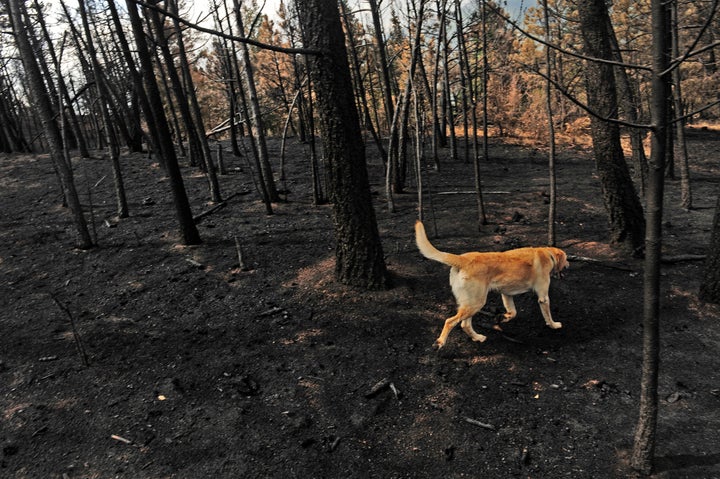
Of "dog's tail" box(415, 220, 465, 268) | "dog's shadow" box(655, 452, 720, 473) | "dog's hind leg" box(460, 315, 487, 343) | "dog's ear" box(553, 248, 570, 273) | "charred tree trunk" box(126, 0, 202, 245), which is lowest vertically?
"dog's shadow" box(655, 452, 720, 473)

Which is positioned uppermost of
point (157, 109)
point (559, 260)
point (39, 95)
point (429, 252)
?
point (39, 95)

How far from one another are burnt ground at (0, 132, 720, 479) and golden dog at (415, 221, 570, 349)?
67cm

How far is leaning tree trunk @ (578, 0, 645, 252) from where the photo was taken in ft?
26.7

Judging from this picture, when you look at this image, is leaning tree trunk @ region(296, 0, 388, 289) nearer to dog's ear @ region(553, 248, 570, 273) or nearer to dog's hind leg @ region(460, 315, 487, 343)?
dog's hind leg @ region(460, 315, 487, 343)

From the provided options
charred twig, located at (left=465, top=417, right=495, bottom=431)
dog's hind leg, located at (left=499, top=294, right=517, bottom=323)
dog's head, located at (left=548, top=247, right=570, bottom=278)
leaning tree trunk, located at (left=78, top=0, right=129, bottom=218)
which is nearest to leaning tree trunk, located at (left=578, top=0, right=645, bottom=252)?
dog's head, located at (left=548, top=247, right=570, bottom=278)

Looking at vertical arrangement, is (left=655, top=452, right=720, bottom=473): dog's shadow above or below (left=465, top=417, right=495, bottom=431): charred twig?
below

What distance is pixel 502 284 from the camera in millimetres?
5848

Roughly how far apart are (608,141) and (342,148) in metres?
5.49

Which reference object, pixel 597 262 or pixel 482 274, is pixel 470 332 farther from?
pixel 597 262

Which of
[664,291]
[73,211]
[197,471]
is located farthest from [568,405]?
[73,211]

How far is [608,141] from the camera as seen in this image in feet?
27.0

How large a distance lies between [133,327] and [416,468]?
5.60 m

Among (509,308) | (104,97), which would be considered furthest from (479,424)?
(104,97)

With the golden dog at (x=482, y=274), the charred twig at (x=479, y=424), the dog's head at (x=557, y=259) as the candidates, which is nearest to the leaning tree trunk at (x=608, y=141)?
the dog's head at (x=557, y=259)
